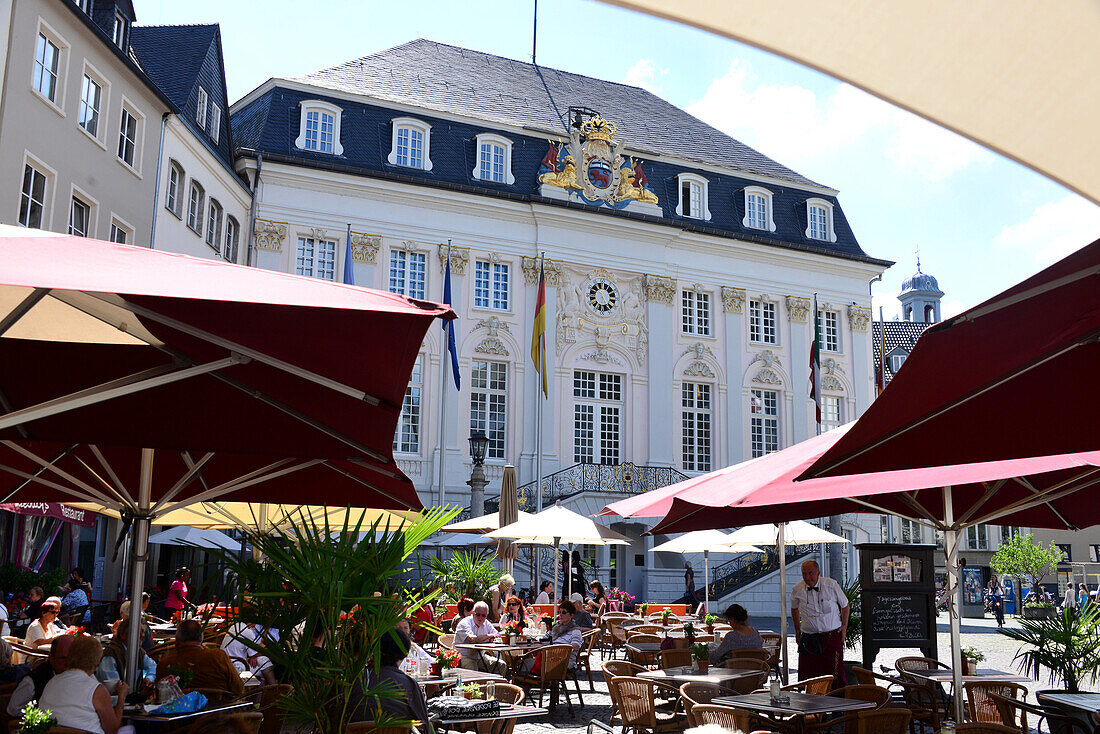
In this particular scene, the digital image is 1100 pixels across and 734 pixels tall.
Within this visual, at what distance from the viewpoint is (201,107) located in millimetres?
25219

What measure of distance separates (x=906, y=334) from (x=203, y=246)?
43.5 m

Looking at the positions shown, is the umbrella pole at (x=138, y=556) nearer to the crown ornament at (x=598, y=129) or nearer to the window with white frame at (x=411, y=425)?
the window with white frame at (x=411, y=425)

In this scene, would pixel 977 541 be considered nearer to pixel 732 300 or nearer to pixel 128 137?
pixel 732 300

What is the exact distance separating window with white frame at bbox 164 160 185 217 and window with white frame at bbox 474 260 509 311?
9.43 meters

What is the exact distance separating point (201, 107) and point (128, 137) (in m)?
4.59

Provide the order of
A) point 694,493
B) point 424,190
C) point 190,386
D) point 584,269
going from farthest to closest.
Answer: point 584,269, point 424,190, point 694,493, point 190,386

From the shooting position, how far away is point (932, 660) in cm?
1024

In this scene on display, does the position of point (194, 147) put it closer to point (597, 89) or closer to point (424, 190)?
point (424, 190)

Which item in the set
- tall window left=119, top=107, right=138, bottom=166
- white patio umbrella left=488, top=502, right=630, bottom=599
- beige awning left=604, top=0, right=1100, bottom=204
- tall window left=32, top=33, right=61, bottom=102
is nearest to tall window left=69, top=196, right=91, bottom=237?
tall window left=119, top=107, right=138, bottom=166

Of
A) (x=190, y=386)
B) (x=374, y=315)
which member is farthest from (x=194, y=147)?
(x=374, y=315)

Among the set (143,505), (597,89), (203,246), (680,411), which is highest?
(597,89)

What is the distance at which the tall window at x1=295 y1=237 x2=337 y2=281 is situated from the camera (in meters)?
28.7

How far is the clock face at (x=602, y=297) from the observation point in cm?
3191

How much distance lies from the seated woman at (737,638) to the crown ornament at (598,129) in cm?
2397
